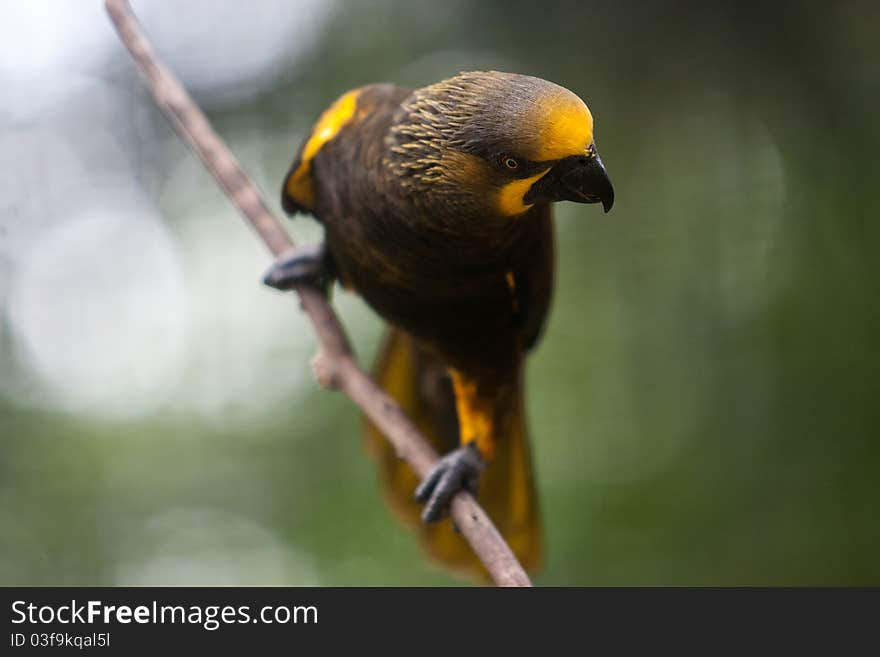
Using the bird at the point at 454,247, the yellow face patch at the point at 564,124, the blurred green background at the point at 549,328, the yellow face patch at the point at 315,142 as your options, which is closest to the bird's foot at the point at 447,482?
the bird at the point at 454,247

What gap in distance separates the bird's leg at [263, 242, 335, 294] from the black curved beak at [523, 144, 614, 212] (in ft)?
3.50

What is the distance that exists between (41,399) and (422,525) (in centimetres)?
194

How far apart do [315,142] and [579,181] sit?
1060 mm

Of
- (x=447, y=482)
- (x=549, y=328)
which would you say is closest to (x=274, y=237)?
(x=447, y=482)

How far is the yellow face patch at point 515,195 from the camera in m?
1.53

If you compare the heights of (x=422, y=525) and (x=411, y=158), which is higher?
(x=411, y=158)

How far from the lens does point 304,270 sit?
2.45 metres

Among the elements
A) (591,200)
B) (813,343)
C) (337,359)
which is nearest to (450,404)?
(337,359)

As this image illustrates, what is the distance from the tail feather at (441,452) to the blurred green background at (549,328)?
672mm

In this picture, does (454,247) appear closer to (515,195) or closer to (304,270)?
(515,195)

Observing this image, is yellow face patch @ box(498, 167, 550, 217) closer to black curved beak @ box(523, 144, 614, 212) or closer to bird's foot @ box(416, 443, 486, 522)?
black curved beak @ box(523, 144, 614, 212)

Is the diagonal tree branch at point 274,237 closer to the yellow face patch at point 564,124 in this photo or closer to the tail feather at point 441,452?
the tail feather at point 441,452
